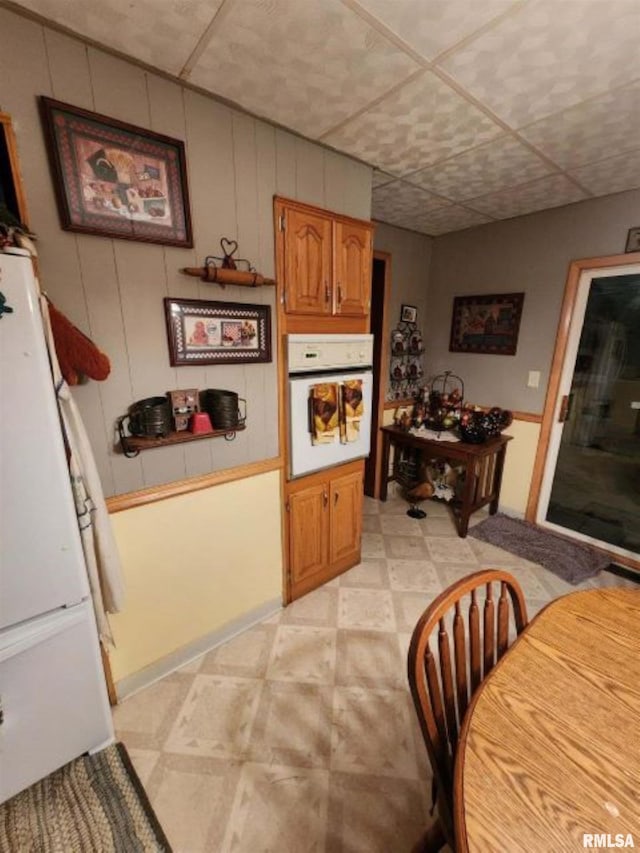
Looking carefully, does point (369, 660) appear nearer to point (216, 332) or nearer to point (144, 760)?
point (144, 760)

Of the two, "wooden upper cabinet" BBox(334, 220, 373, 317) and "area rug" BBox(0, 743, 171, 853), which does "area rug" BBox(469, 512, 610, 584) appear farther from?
"area rug" BBox(0, 743, 171, 853)

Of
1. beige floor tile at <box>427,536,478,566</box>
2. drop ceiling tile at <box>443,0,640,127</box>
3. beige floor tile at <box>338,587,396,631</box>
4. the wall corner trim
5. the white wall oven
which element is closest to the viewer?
drop ceiling tile at <box>443,0,640,127</box>

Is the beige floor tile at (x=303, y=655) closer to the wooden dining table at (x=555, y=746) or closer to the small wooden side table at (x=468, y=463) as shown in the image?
the wooden dining table at (x=555, y=746)

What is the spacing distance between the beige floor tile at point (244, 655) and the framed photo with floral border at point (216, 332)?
1445 millimetres

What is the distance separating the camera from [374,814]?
1189mm

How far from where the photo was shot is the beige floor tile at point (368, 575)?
230cm

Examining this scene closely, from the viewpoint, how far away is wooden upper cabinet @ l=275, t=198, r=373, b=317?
167 cm

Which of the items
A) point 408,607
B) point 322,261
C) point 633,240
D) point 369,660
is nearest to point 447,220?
point 633,240

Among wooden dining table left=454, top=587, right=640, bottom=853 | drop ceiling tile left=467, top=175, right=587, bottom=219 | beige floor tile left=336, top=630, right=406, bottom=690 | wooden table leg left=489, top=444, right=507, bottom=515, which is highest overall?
drop ceiling tile left=467, top=175, right=587, bottom=219

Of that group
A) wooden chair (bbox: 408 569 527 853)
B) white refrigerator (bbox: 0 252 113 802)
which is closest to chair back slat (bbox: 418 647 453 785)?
wooden chair (bbox: 408 569 527 853)

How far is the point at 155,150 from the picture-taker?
128cm

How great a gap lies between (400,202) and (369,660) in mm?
2858

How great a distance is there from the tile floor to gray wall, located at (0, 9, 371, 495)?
982 mm

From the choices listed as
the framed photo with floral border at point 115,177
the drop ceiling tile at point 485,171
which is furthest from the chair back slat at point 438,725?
the drop ceiling tile at point 485,171
